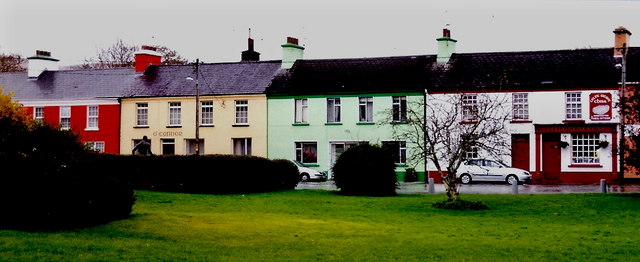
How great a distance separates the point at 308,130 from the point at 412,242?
33.0 metres

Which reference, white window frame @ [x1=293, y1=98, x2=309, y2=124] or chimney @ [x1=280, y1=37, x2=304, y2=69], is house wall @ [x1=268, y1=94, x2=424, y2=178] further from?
chimney @ [x1=280, y1=37, x2=304, y2=69]

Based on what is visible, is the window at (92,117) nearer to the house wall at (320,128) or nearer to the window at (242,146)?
the window at (242,146)

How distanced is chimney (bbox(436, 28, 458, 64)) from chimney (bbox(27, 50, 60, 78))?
1081 inches

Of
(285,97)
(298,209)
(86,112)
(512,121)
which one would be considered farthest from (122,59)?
(298,209)

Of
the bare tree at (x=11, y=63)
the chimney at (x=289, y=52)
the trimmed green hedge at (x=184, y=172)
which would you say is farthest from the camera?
the bare tree at (x=11, y=63)

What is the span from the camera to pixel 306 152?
5047 cm

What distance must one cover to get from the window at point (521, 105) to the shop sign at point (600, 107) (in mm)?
3324

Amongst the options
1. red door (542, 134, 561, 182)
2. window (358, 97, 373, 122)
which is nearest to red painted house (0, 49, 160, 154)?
window (358, 97, 373, 122)

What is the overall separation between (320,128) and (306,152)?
1812 mm

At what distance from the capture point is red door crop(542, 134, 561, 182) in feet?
147

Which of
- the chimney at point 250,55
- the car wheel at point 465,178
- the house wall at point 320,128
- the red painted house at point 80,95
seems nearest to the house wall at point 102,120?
the red painted house at point 80,95

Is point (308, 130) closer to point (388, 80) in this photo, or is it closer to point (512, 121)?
point (388, 80)

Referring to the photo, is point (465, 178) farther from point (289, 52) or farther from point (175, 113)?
point (175, 113)

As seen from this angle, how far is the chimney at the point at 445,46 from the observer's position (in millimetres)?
49281
